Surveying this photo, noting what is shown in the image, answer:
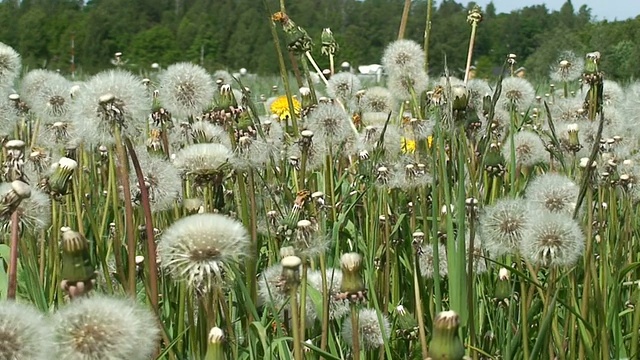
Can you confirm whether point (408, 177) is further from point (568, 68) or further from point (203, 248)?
point (568, 68)

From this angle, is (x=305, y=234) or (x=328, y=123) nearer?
(x=305, y=234)

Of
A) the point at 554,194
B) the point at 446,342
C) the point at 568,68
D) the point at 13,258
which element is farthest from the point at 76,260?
the point at 568,68

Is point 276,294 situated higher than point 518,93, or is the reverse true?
point 518,93

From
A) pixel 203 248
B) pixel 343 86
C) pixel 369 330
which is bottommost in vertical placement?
pixel 369 330

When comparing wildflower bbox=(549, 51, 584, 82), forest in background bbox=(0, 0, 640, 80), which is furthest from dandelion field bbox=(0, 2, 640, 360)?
forest in background bbox=(0, 0, 640, 80)

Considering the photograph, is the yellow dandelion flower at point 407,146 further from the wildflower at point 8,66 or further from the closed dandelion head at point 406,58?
the wildflower at point 8,66

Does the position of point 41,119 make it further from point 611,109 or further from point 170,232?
point 611,109

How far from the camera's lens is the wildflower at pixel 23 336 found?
0.90m

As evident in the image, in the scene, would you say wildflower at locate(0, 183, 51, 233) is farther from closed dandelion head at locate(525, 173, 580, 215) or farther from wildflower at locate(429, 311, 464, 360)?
closed dandelion head at locate(525, 173, 580, 215)

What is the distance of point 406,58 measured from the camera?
8.98 ft

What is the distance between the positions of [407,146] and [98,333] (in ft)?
6.78

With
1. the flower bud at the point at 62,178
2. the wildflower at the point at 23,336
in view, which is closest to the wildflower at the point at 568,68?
the flower bud at the point at 62,178

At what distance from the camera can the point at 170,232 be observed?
1.18 meters

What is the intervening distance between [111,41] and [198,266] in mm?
41201
